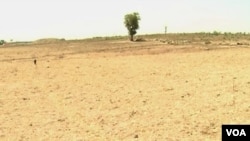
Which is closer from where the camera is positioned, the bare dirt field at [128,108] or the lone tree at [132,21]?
the bare dirt field at [128,108]

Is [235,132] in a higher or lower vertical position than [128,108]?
higher

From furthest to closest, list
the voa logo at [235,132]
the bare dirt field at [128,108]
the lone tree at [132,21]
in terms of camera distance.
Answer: the lone tree at [132,21], the bare dirt field at [128,108], the voa logo at [235,132]

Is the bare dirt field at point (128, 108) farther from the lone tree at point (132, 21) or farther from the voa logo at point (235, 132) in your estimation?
the lone tree at point (132, 21)

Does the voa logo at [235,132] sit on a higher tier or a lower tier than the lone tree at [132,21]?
lower

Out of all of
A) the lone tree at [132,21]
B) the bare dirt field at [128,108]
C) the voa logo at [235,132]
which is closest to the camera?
the voa logo at [235,132]

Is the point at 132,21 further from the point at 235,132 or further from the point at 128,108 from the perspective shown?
the point at 235,132

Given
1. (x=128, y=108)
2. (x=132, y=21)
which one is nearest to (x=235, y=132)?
(x=128, y=108)

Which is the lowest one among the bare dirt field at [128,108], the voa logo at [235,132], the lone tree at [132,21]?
the bare dirt field at [128,108]

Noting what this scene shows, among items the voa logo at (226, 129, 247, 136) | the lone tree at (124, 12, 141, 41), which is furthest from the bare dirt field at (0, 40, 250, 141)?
the lone tree at (124, 12, 141, 41)

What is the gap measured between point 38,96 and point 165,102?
582cm

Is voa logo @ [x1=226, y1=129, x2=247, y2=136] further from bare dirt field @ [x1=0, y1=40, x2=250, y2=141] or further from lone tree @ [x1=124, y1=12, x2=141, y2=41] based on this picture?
lone tree @ [x1=124, y1=12, x2=141, y2=41]

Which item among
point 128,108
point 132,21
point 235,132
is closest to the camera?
point 235,132

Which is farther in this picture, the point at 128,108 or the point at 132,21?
the point at 132,21

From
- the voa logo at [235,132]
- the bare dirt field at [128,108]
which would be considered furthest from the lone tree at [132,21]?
the voa logo at [235,132]
